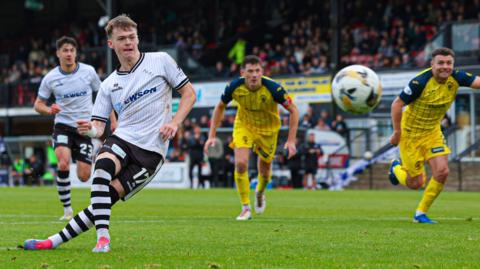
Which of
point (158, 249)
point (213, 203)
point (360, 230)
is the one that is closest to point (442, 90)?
point (360, 230)

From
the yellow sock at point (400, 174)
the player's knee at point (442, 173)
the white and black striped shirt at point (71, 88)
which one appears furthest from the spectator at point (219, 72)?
the player's knee at point (442, 173)

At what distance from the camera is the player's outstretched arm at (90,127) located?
8422 millimetres

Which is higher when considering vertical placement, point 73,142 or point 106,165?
point 106,165

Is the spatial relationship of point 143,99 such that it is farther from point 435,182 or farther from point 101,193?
point 435,182

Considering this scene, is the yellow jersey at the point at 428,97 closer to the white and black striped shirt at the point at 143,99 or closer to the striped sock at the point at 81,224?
the white and black striped shirt at the point at 143,99

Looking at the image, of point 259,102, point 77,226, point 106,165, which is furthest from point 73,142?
point 106,165

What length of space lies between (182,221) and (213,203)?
6.68 meters

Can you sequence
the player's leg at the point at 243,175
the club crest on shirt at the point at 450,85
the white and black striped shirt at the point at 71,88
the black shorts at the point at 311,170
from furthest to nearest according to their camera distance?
the black shorts at the point at 311,170 → the white and black striped shirt at the point at 71,88 → the player's leg at the point at 243,175 → the club crest on shirt at the point at 450,85

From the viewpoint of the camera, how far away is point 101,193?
338 inches

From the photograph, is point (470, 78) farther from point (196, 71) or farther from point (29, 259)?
point (196, 71)

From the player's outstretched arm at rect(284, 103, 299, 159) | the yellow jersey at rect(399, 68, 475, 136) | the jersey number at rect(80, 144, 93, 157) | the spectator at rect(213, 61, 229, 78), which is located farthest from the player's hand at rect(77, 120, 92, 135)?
the spectator at rect(213, 61, 229, 78)

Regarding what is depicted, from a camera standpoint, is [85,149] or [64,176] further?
[85,149]

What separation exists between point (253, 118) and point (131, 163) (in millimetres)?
6145

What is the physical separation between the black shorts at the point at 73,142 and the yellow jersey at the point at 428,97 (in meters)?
4.76
